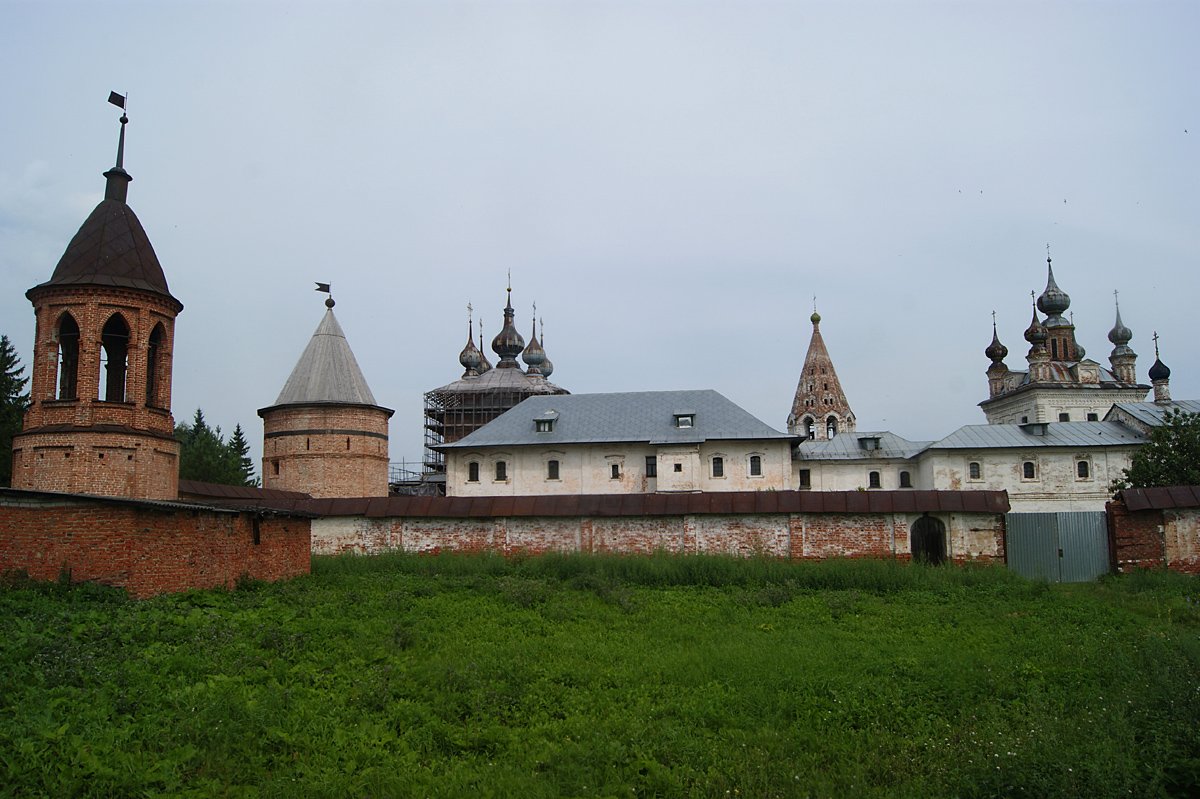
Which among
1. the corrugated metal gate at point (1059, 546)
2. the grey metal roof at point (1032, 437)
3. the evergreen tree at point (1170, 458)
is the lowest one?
the corrugated metal gate at point (1059, 546)

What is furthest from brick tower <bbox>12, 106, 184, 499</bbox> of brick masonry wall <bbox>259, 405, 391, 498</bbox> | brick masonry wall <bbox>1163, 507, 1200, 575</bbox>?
brick masonry wall <bbox>1163, 507, 1200, 575</bbox>

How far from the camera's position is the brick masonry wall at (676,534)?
17.0m

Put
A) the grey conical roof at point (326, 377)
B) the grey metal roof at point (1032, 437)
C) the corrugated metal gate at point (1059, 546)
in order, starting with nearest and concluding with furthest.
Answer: the corrugated metal gate at point (1059, 546), the grey conical roof at point (326, 377), the grey metal roof at point (1032, 437)

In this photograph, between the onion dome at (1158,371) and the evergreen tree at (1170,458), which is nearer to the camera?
the evergreen tree at (1170,458)

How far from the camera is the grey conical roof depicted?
2802 cm

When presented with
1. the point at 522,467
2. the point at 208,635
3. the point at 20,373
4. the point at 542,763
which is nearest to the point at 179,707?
the point at 208,635

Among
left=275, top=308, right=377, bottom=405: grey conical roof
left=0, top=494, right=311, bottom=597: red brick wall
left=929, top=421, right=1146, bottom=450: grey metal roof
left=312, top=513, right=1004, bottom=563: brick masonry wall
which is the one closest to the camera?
left=0, top=494, right=311, bottom=597: red brick wall

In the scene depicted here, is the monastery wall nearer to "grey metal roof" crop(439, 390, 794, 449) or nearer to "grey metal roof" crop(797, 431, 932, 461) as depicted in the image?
"grey metal roof" crop(439, 390, 794, 449)

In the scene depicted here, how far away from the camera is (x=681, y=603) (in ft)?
42.3

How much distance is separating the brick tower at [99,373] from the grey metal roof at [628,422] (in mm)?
13419

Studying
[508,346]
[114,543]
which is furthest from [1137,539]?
[508,346]

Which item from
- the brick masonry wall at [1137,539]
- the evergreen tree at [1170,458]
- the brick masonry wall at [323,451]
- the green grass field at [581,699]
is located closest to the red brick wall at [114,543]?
the green grass field at [581,699]

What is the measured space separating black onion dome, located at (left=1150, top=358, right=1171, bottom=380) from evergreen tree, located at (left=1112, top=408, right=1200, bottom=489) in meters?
24.9

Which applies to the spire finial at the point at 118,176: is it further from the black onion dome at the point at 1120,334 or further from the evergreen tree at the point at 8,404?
the black onion dome at the point at 1120,334
